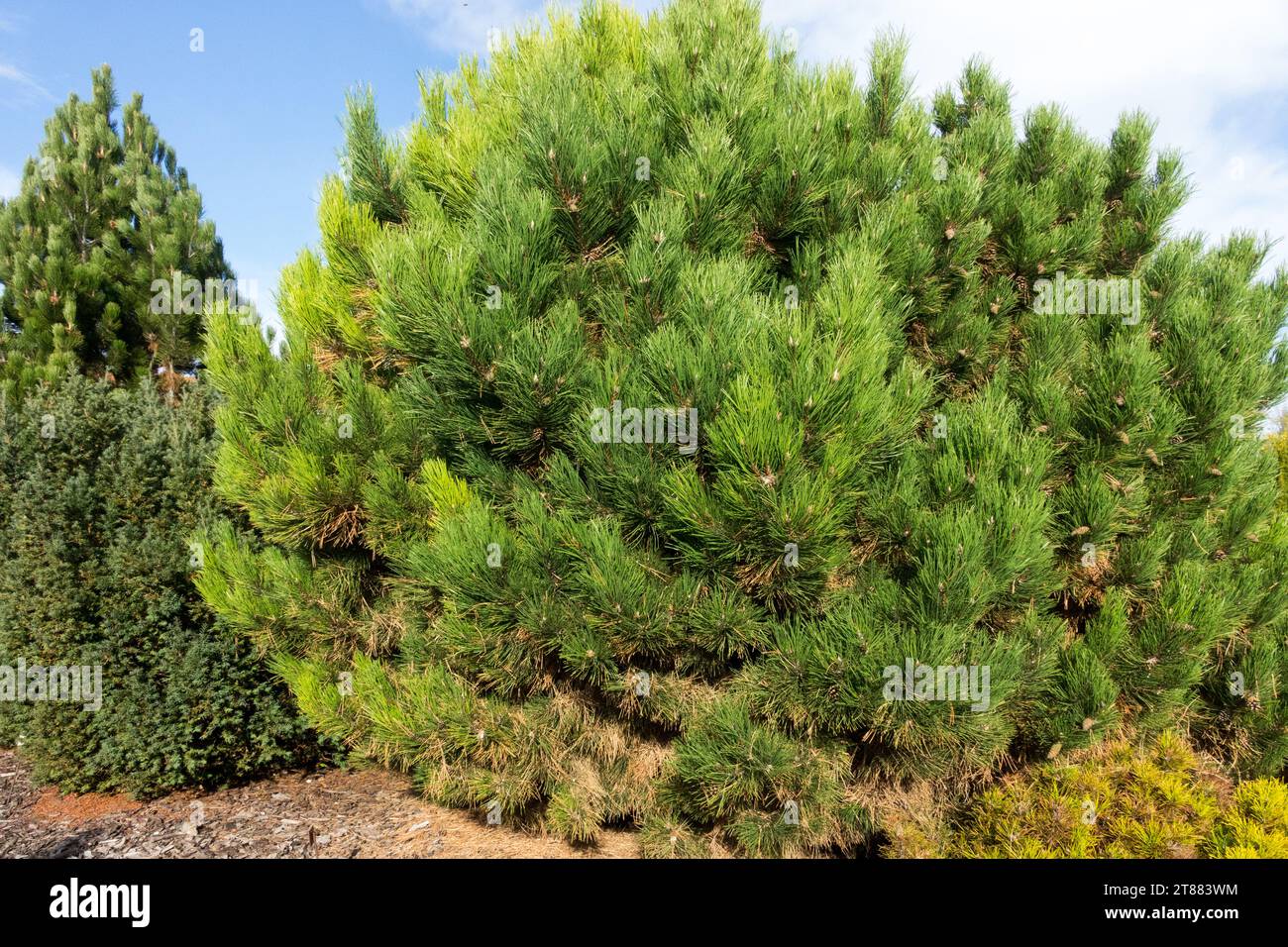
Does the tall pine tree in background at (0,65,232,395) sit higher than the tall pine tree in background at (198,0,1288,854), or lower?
higher

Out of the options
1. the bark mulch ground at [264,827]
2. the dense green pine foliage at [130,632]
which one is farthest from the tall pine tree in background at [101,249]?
the bark mulch ground at [264,827]

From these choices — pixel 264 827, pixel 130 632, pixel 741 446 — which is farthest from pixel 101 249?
pixel 741 446

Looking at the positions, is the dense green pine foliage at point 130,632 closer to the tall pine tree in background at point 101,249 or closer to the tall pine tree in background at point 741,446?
the tall pine tree in background at point 741,446

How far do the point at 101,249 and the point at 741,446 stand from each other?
10.4 metres

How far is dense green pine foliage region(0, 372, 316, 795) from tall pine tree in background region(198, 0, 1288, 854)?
0.69 metres

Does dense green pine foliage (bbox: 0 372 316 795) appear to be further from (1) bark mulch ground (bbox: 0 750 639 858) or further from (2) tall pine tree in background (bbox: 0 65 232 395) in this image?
(2) tall pine tree in background (bbox: 0 65 232 395)

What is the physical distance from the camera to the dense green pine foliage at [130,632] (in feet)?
17.4

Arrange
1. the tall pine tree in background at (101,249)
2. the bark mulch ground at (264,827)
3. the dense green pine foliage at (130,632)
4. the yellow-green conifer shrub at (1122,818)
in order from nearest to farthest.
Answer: the yellow-green conifer shrub at (1122,818) < the bark mulch ground at (264,827) < the dense green pine foliage at (130,632) < the tall pine tree in background at (101,249)

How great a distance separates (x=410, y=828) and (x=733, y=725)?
8.85ft

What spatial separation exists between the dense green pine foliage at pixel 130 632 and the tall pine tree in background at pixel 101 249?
16.1ft

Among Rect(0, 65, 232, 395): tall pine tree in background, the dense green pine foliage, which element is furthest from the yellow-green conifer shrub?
Rect(0, 65, 232, 395): tall pine tree in background

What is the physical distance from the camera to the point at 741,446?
10.7 feet

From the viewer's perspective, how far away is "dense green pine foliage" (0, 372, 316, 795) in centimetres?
529

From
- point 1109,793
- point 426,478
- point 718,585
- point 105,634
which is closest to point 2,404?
point 105,634
